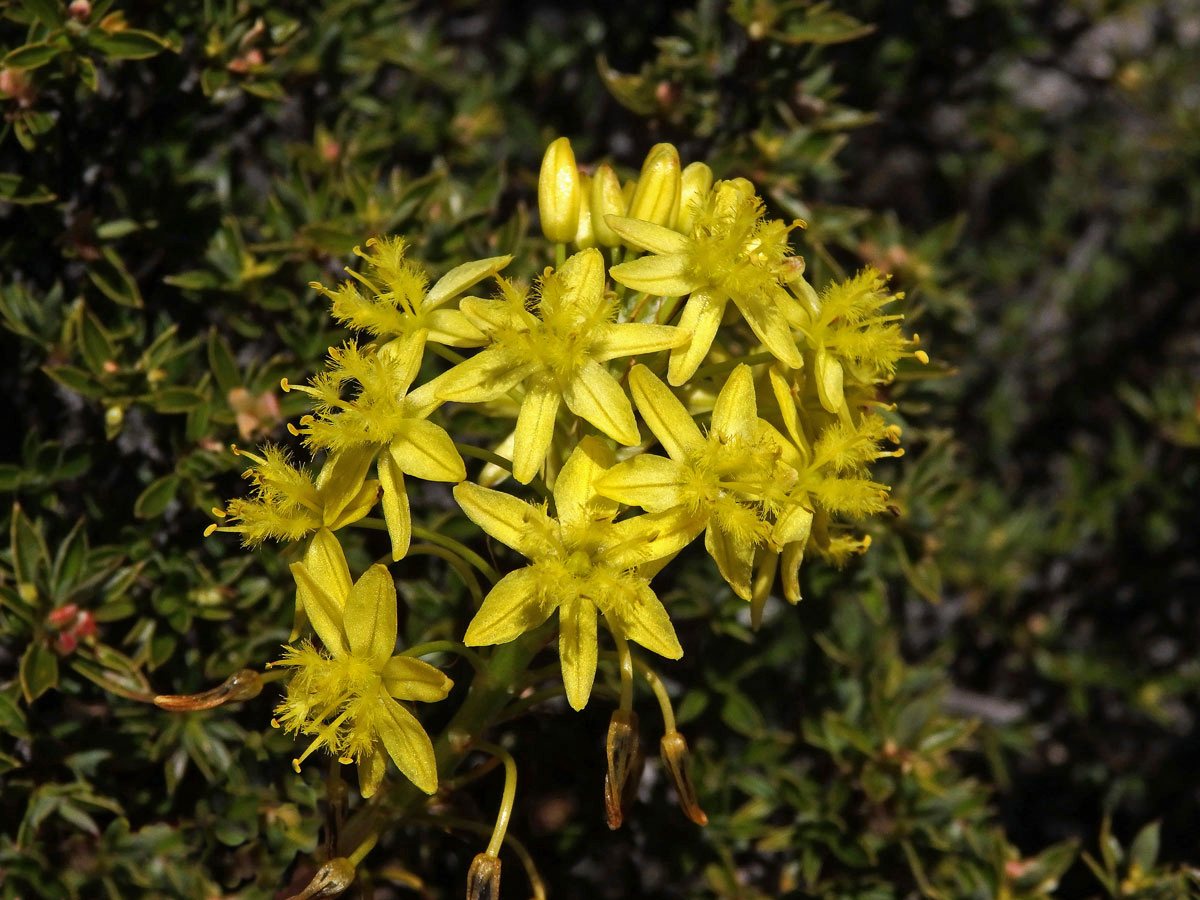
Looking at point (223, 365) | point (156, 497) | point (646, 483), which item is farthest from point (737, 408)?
point (156, 497)

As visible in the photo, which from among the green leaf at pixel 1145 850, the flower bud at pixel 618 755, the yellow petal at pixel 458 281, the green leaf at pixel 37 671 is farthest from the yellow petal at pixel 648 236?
the green leaf at pixel 1145 850

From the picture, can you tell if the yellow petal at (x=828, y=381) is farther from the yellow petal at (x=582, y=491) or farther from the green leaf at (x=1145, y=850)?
the green leaf at (x=1145, y=850)

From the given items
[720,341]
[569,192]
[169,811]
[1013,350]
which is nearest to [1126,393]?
[1013,350]

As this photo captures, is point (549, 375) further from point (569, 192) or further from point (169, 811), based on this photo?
point (169, 811)

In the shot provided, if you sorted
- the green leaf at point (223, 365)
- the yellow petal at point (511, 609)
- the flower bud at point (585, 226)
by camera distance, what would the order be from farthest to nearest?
the green leaf at point (223, 365), the flower bud at point (585, 226), the yellow petal at point (511, 609)

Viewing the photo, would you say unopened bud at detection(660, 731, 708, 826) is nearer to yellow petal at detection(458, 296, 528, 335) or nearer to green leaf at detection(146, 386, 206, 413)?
yellow petal at detection(458, 296, 528, 335)

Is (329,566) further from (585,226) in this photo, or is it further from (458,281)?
(585,226)
